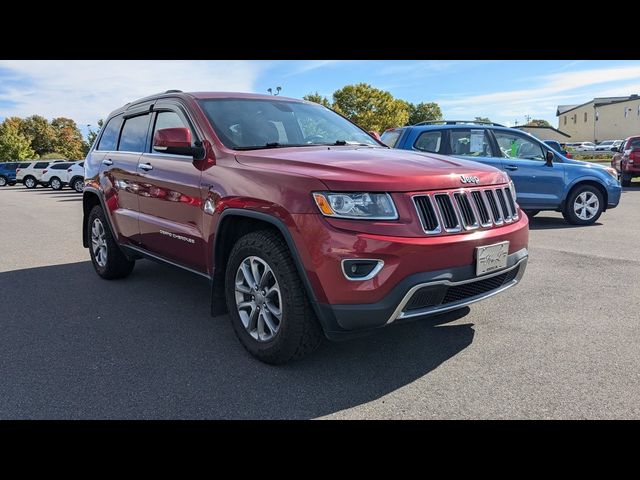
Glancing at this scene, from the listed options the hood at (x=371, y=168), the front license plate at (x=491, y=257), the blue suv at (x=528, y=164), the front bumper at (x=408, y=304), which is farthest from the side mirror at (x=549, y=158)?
the front bumper at (x=408, y=304)

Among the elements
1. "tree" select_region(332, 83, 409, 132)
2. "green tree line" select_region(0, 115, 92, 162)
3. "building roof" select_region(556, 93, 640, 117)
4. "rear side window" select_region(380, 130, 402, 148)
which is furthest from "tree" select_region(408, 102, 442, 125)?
"rear side window" select_region(380, 130, 402, 148)

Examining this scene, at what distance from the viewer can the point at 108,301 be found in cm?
493

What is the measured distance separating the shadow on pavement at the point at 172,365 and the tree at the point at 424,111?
96049mm

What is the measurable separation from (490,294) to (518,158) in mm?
6403

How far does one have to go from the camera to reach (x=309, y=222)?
9.66 ft

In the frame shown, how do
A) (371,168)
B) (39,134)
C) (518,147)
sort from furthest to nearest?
(39,134)
(518,147)
(371,168)

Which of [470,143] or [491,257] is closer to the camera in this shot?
[491,257]

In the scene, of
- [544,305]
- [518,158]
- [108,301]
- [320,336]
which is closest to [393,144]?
[518,158]

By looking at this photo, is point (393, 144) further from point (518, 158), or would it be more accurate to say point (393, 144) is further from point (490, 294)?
point (490, 294)

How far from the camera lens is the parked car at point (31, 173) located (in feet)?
105

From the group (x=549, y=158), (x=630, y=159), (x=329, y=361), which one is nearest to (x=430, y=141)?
(x=549, y=158)

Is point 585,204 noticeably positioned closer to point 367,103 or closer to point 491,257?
point 491,257

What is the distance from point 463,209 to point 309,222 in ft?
3.21

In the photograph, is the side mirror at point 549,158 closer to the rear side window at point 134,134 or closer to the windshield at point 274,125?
the windshield at point 274,125
